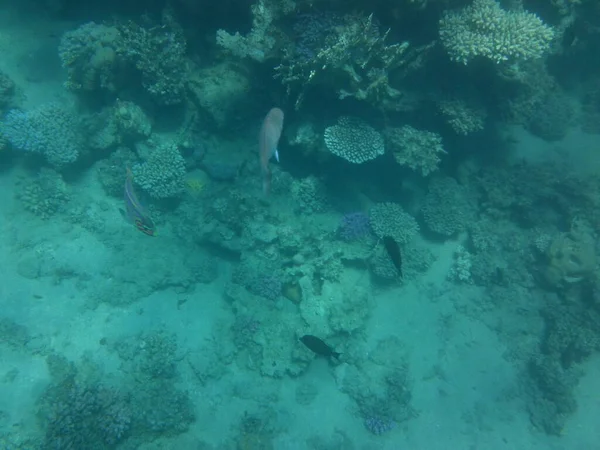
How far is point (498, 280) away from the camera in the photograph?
8.23 m

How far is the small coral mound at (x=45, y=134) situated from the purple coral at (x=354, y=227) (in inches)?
255

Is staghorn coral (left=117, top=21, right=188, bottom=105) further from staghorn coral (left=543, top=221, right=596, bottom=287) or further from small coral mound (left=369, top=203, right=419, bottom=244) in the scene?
staghorn coral (left=543, top=221, right=596, bottom=287)

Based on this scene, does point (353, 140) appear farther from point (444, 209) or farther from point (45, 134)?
point (45, 134)

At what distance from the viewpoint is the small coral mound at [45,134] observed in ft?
25.6

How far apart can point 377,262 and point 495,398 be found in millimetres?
3903

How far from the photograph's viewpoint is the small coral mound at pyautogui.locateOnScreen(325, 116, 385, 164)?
Answer: 688 cm

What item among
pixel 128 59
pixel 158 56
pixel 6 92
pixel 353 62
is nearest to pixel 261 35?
pixel 353 62

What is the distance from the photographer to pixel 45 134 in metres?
7.84

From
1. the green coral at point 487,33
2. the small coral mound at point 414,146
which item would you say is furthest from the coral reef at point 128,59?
the green coral at point 487,33

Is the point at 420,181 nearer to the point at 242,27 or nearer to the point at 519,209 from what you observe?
the point at 519,209

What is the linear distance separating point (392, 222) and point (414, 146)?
1750mm

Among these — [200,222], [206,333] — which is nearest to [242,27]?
[200,222]

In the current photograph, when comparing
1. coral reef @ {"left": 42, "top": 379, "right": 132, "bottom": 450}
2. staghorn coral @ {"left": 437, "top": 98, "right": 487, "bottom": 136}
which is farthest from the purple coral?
coral reef @ {"left": 42, "top": 379, "right": 132, "bottom": 450}

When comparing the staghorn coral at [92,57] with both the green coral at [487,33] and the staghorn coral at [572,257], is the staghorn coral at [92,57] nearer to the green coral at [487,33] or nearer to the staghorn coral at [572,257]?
the green coral at [487,33]
